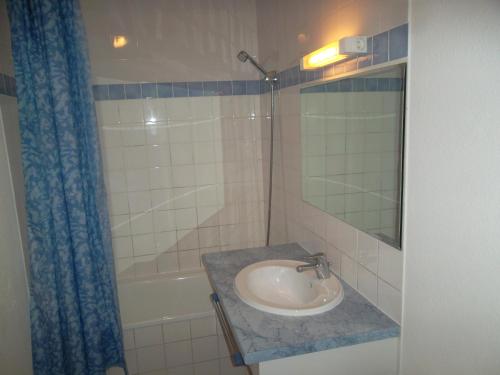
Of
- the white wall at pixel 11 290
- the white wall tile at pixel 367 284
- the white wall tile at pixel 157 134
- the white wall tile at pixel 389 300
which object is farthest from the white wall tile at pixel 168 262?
the white wall tile at pixel 389 300

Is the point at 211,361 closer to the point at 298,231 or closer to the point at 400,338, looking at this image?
the point at 298,231

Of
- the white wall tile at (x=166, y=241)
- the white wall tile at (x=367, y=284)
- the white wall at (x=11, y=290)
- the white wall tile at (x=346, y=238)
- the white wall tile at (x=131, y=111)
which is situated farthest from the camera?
the white wall tile at (x=166, y=241)

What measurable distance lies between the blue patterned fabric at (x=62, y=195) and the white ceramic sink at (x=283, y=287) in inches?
33.2

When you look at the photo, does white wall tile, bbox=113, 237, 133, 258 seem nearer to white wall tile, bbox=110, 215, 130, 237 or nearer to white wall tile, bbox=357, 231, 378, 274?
white wall tile, bbox=110, 215, 130, 237

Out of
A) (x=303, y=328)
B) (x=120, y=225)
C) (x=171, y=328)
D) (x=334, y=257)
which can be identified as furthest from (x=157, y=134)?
(x=303, y=328)

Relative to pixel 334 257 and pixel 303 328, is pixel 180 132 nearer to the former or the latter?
pixel 334 257

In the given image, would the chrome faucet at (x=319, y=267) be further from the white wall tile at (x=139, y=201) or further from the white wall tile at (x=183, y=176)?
the white wall tile at (x=139, y=201)

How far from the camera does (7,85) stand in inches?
73.0

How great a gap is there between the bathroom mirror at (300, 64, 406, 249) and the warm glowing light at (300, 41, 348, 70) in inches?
4.1

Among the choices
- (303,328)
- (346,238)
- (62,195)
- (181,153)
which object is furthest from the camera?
(181,153)

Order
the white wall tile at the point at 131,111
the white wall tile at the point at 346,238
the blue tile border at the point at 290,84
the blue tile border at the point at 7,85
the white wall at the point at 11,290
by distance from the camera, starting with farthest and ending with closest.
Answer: the white wall tile at the point at 131,111 → the blue tile border at the point at 7,85 → the white wall at the point at 11,290 → the white wall tile at the point at 346,238 → the blue tile border at the point at 290,84

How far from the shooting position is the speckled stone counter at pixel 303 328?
3.94 feet

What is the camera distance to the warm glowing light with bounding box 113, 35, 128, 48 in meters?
2.36

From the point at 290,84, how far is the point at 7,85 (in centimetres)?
150
